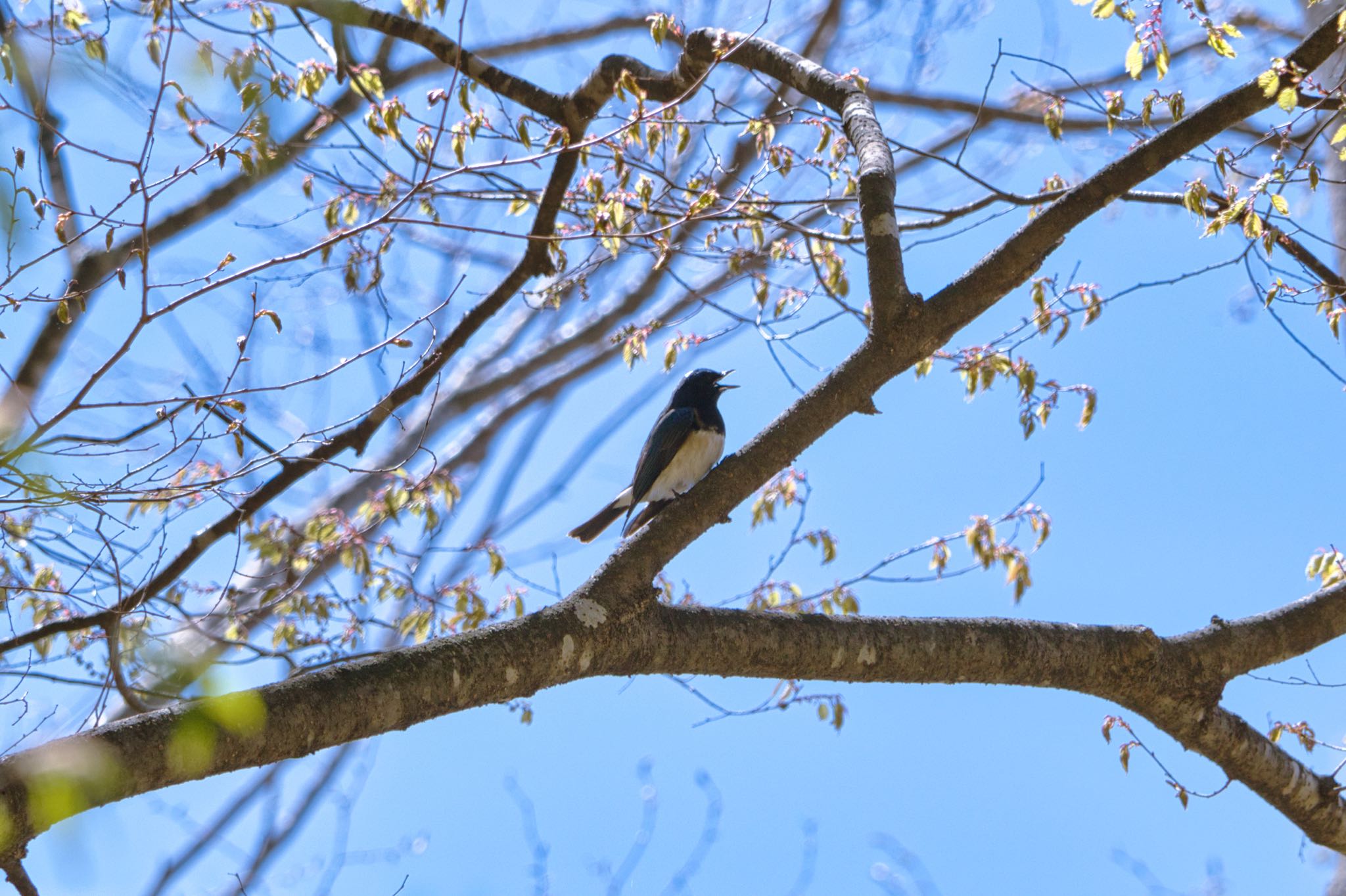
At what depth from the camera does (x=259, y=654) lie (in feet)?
12.3

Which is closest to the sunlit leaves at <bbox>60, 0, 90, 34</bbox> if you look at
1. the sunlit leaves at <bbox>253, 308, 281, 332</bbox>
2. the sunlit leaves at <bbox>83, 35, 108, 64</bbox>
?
the sunlit leaves at <bbox>83, 35, 108, 64</bbox>

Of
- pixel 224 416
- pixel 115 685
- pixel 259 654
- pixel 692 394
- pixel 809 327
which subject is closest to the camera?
pixel 115 685

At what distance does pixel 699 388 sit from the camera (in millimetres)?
5555

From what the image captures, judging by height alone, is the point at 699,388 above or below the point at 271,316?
above

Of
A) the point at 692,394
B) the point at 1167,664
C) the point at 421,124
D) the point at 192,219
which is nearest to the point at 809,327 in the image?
the point at 692,394

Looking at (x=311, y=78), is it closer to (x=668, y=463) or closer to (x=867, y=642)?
(x=668, y=463)

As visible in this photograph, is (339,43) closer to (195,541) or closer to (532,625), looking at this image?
(195,541)

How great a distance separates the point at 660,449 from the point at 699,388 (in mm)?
626

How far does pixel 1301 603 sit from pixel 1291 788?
1.86 ft

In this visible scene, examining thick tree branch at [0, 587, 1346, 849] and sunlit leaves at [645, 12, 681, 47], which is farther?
sunlit leaves at [645, 12, 681, 47]

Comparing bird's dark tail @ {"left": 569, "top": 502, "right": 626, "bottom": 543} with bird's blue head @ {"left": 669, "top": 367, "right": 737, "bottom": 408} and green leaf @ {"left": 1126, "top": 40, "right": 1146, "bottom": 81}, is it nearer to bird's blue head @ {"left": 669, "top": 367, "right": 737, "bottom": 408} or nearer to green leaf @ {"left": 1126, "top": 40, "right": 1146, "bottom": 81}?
bird's blue head @ {"left": 669, "top": 367, "right": 737, "bottom": 408}

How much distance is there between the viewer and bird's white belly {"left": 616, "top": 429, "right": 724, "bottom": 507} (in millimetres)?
5090

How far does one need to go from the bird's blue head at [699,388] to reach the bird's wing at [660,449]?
28 cm

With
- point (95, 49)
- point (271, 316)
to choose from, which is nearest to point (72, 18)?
point (95, 49)
